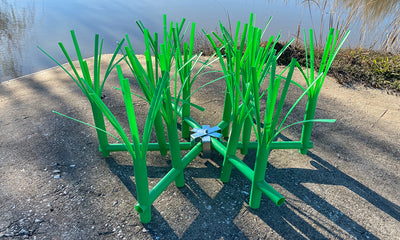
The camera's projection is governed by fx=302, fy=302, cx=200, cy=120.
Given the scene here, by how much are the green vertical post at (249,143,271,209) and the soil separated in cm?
5

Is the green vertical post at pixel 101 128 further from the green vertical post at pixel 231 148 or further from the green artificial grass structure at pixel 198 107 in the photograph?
the green vertical post at pixel 231 148

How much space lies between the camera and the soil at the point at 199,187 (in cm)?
132

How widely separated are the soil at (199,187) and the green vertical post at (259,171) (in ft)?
0.18

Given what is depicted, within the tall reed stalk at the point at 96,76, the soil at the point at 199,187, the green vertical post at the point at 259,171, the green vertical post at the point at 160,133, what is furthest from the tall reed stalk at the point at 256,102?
the tall reed stalk at the point at 96,76

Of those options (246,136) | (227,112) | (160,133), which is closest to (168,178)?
(160,133)

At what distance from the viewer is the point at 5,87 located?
261 cm

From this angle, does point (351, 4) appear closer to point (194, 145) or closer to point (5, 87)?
point (194, 145)

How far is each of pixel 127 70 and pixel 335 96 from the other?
191 centimetres

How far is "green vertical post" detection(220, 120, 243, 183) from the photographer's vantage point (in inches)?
57.9

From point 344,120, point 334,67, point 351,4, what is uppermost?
point 351,4

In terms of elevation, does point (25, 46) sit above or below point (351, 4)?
below

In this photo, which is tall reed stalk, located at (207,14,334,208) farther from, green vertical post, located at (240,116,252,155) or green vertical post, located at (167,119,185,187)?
green vertical post, located at (167,119,185,187)

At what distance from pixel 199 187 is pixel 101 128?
2.01 feet

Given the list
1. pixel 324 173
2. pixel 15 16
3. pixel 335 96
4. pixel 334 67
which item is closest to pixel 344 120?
pixel 335 96
